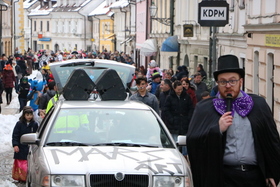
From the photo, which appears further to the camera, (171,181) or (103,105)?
(103,105)

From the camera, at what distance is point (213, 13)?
14711 millimetres

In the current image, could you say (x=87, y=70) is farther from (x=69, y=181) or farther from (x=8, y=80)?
(x=8, y=80)

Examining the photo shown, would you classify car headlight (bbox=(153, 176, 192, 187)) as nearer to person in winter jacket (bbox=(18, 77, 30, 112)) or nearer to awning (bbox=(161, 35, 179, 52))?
person in winter jacket (bbox=(18, 77, 30, 112))

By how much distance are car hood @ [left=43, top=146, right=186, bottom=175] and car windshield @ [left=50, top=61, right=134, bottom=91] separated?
8.69 meters

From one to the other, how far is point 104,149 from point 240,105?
2018 mm

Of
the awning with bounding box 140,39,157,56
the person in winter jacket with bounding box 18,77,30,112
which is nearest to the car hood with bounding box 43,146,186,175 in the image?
the person in winter jacket with bounding box 18,77,30,112

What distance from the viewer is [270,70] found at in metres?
17.6

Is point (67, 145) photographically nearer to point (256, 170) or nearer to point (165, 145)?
point (165, 145)

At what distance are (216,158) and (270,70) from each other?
11.7 meters

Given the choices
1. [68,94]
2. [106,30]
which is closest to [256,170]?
[68,94]

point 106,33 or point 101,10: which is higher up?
point 101,10

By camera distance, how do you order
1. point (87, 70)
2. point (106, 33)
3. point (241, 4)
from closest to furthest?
1. point (87, 70)
2. point (241, 4)
3. point (106, 33)

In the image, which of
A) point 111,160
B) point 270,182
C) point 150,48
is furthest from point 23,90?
point 150,48

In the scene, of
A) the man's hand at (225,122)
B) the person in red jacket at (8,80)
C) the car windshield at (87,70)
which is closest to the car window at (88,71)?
the car windshield at (87,70)
